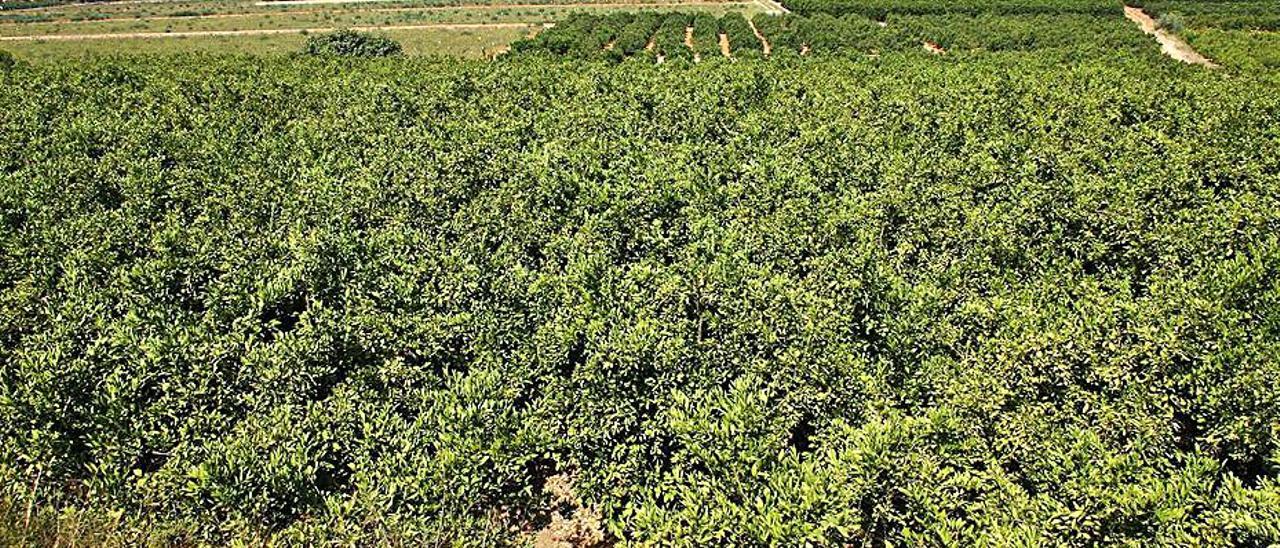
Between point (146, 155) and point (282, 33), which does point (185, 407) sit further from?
point (282, 33)

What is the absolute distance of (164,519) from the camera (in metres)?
16.1

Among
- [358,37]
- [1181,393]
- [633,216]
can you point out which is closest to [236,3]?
[358,37]

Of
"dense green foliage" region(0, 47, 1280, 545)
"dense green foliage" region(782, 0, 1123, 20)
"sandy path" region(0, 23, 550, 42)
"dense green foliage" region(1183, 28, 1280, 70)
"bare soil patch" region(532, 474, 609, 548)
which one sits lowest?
"bare soil patch" region(532, 474, 609, 548)

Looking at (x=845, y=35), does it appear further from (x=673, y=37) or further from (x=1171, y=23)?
(x=1171, y=23)

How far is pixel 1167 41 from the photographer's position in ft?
278

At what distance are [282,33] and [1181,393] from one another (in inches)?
4418

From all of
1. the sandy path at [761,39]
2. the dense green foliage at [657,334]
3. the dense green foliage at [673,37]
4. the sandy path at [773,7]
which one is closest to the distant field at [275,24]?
the sandy path at [773,7]

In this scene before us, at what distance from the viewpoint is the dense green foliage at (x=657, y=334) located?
52.8 feet

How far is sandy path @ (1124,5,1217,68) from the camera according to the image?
75.2 meters

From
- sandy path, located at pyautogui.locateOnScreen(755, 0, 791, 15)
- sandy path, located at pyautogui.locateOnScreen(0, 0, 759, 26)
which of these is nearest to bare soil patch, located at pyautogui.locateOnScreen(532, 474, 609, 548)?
sandy path, located at pyautogui.locateOnScreen(755, 0, 791, 15)

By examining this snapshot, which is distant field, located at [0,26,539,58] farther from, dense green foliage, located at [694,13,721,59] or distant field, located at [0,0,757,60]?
dense green foliage, located at [694,13,721,59]

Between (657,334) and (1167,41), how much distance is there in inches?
3553

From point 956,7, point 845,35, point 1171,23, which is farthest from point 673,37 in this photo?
point 1171,23

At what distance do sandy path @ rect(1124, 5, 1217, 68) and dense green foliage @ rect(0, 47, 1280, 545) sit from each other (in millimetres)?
46356
